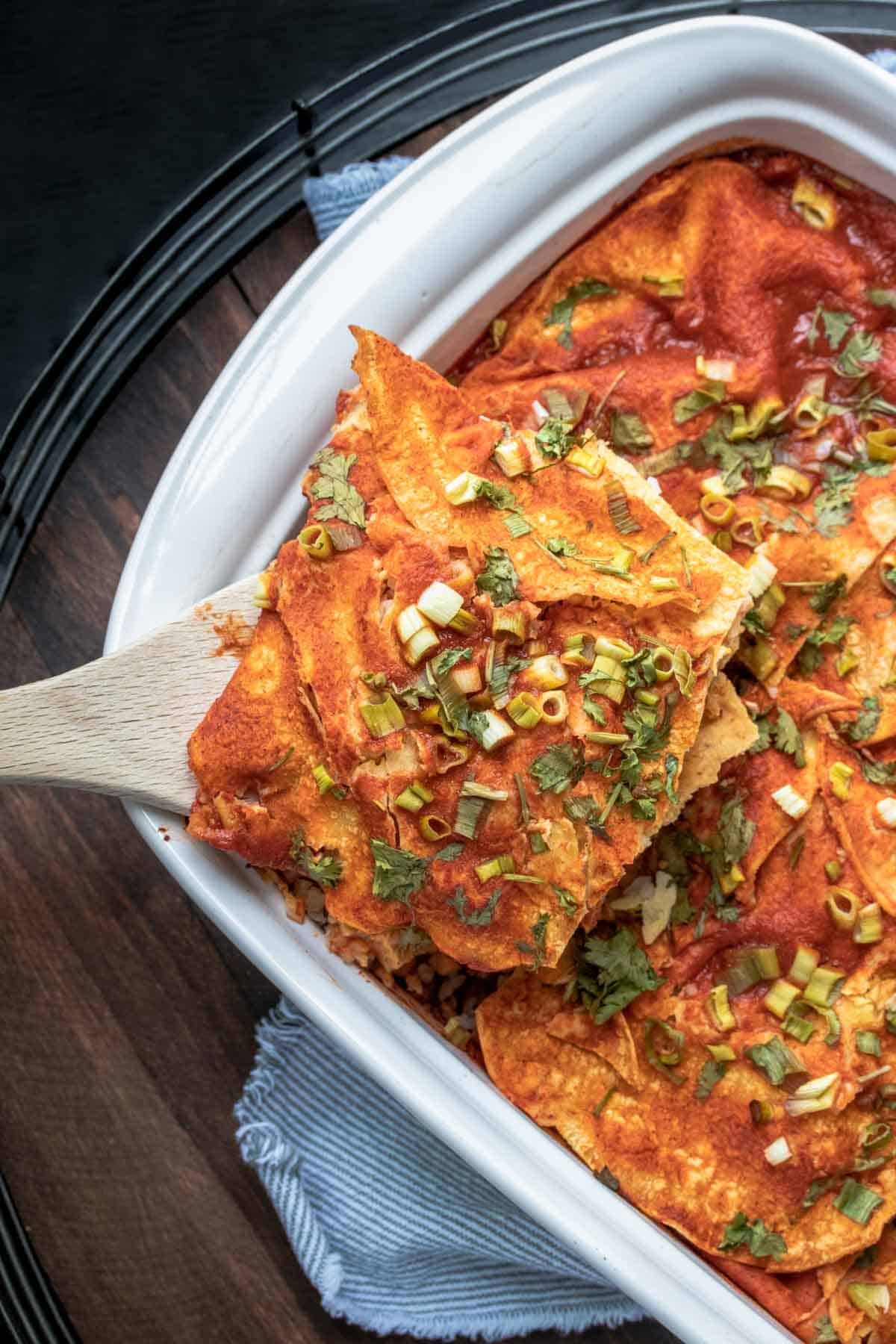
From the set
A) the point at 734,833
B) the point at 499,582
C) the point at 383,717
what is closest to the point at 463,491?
the point at 499,582

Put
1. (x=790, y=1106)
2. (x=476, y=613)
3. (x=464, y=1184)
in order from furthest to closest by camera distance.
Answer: (x=464, y=1184), (x=790, y=1106), (x=476, y=613)

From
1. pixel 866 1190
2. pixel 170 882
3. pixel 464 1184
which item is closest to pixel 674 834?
pixel 866 1190

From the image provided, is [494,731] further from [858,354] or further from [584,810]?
[858,354]

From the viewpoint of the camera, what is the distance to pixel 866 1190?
2.50 metres

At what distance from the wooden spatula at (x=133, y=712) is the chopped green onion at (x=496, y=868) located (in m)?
0.64

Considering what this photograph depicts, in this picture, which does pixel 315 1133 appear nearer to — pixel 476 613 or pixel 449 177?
pixel 476 613

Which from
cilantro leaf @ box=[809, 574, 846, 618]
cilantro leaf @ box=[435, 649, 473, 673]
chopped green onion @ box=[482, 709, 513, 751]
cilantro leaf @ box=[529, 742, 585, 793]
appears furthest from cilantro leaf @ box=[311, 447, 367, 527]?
cilantro leaf @ box=[809, 574, 846, 618]

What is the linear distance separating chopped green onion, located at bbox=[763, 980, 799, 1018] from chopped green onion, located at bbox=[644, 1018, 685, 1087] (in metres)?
0.19

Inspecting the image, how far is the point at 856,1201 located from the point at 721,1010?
0.48 m

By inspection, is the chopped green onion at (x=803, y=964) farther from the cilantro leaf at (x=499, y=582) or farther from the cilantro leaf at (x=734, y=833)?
the cilantro leaf at (x=499, y=582)

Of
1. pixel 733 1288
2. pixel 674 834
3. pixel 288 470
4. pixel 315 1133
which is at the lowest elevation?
pixel 733 1288

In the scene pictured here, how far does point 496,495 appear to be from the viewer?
2.31 m

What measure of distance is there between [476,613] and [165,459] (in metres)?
1.17

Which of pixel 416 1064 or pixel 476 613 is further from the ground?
pixel 476 613
